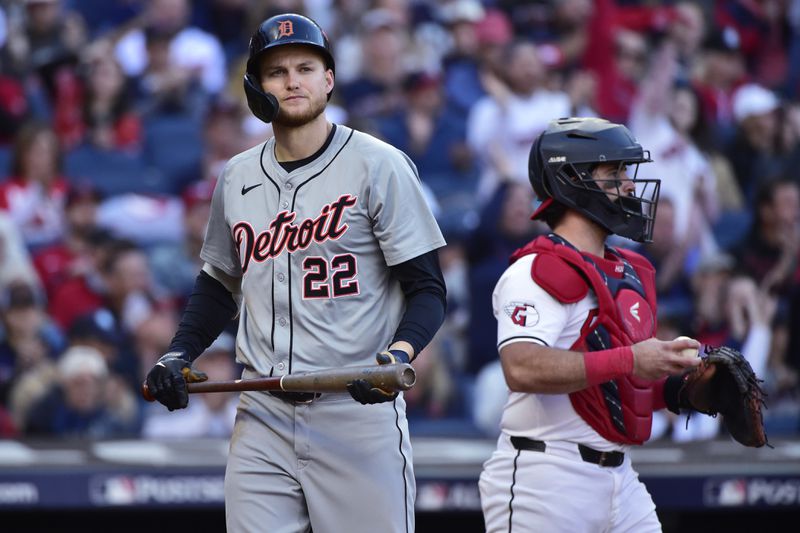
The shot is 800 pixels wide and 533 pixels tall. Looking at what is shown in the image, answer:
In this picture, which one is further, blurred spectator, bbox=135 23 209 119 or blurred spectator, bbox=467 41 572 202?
blurred spectator, bbox=135 23 209 119

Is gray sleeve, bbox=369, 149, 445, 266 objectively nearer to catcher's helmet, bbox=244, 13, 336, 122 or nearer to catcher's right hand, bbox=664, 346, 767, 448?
catcher's helmet, bbox=244, 13, 336, 122

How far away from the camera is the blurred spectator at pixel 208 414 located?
6078 mm

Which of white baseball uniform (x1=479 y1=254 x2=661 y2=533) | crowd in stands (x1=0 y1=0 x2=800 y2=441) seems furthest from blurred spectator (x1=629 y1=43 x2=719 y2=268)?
white baseball uniform (x1=479 y1=254 x2=661 y2=533)

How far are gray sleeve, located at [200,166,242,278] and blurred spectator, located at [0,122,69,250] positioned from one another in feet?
12.0

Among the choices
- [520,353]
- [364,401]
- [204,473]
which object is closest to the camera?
[364,401]

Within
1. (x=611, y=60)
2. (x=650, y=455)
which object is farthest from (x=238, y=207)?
(x=611, y=60)

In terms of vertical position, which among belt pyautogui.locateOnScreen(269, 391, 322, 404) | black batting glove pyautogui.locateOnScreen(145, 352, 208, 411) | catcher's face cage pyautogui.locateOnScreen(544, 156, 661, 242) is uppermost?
catcher's face cage pyautogui.locateOnScreen(544, 156, 661, 242)

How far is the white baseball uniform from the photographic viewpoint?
296 centimetres

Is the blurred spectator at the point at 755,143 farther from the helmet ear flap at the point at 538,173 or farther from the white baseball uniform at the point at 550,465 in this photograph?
the white baseball uniform at the point at 550,465

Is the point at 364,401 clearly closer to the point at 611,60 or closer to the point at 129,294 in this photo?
the point at 129,294

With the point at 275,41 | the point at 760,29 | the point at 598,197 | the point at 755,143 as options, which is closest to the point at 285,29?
the point at 275,41

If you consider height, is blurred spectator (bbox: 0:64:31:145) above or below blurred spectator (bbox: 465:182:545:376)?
above

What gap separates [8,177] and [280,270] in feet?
14.5

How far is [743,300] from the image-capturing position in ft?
22.0
